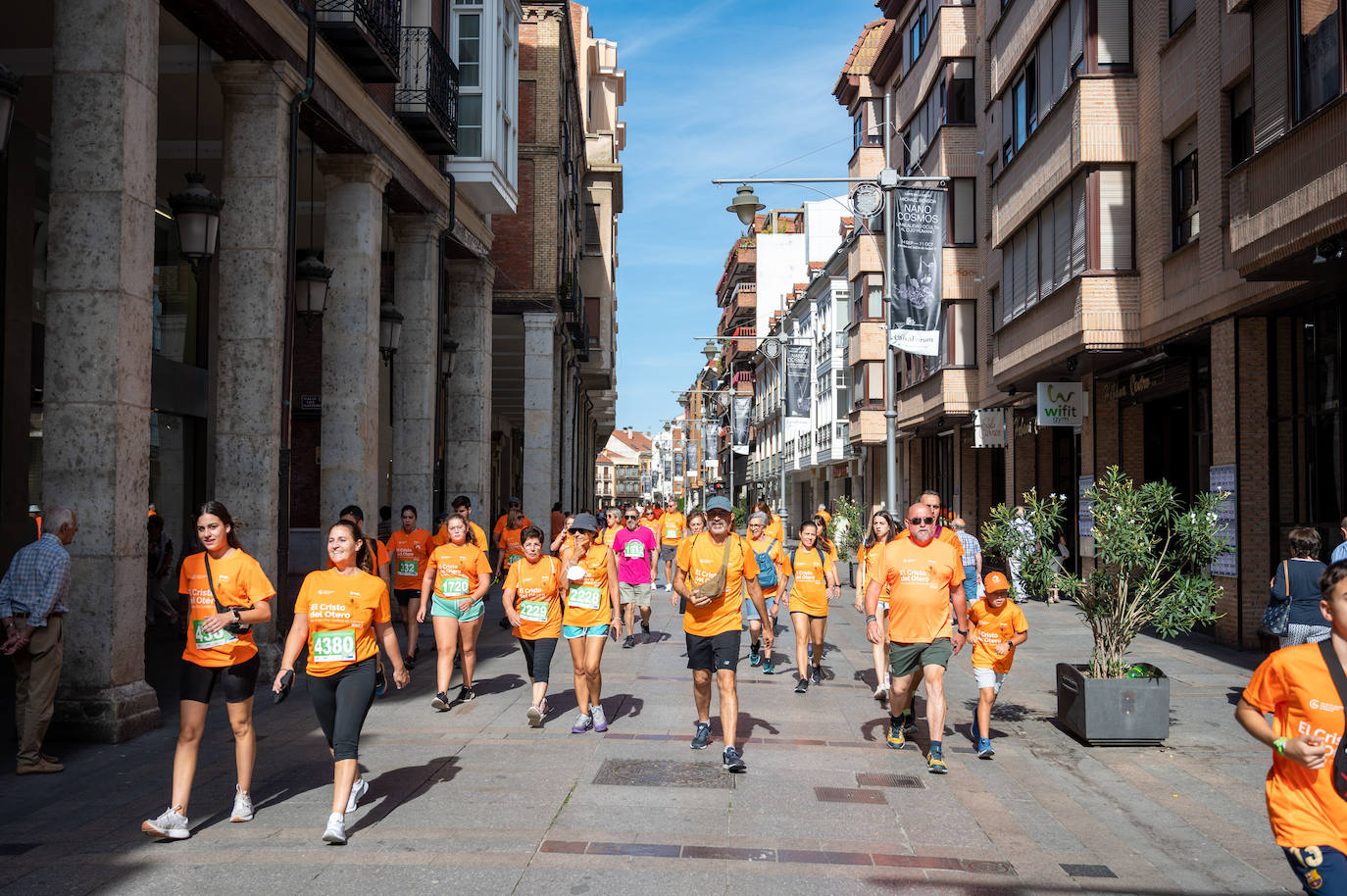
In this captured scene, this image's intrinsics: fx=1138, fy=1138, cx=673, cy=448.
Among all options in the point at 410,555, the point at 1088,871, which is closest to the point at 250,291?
the point at 410,555

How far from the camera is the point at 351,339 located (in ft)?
48.7

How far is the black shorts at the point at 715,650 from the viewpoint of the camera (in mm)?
8414

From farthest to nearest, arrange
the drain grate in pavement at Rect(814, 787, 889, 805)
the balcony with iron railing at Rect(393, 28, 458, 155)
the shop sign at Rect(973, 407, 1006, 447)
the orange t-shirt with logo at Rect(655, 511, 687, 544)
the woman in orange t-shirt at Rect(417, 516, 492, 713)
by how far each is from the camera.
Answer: the shop sign at Rect(973, 407, 1006, 447), the orange t-shirt with logo at Rect(655, 511, 687, 544), the balcony with iron railing at Rect(393, 28, 458, 155), the woman in orange t-shirt at Rect(417, 516, 492, 713), the drain grate in pavement at Rect(814, 787, 889, 805)

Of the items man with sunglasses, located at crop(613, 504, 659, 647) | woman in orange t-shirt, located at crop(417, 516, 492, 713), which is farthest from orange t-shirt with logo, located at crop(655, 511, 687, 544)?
woman in orange t-shirt, located at crop(417, 516, 492, 713)

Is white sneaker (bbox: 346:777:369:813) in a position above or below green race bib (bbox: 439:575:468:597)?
below

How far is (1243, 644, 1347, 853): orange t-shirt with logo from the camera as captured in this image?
371cm

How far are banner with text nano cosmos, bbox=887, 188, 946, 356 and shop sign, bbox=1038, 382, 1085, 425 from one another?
2972 millimetres

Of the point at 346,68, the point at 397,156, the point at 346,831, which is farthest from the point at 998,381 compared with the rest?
the point at 346,831

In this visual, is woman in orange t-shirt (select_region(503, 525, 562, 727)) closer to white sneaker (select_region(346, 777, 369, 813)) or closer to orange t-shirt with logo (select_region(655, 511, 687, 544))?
white sneaker (select_region(346, 777, 369, 813))

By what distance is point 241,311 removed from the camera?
12000 mm

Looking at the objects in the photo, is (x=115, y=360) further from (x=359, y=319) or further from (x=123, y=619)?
(x=359, y=319)

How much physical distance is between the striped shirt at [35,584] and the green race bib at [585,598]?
3778mm

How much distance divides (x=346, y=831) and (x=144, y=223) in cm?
555

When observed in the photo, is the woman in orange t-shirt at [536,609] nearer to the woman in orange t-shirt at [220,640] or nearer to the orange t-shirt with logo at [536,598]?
the orange t-shirt with logo at [536,598]
